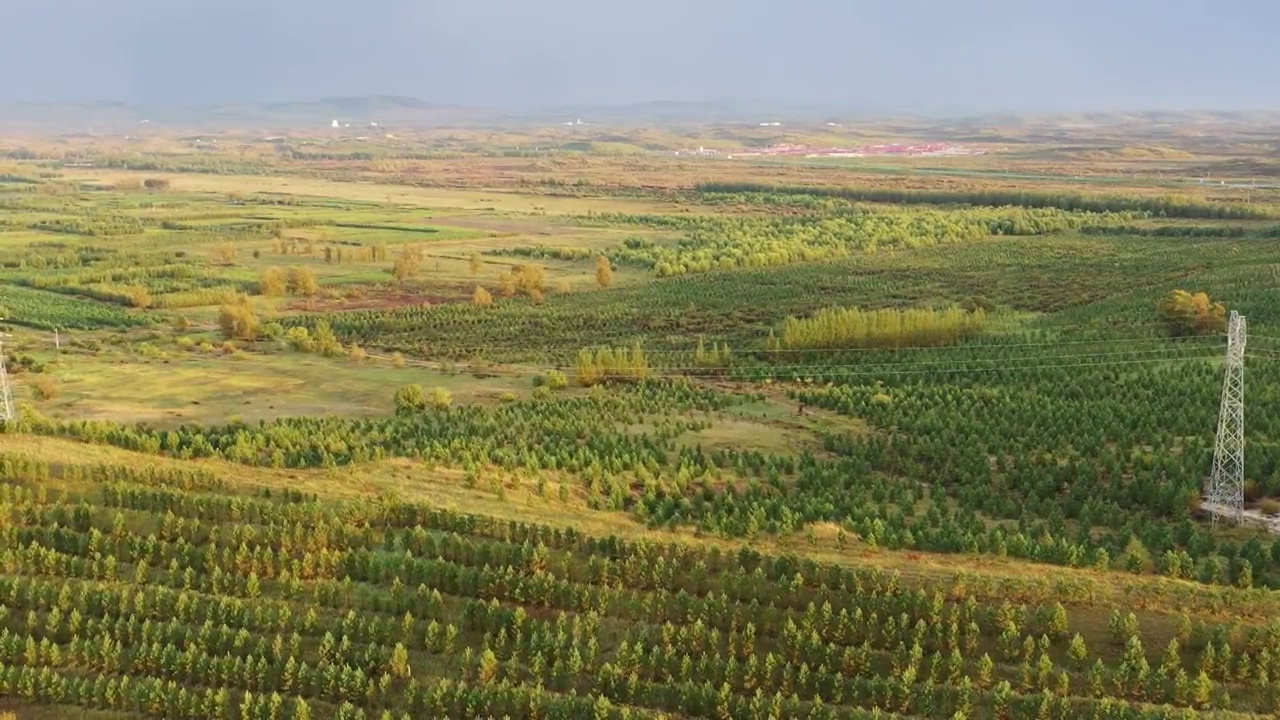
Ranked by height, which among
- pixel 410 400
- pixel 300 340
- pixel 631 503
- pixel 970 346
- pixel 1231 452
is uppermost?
pixel 1231 452

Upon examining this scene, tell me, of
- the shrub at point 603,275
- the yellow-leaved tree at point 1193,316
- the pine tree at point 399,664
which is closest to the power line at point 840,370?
the yellow-leaved tree at point 1193,316

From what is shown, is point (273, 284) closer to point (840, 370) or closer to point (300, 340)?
point (300, 340)

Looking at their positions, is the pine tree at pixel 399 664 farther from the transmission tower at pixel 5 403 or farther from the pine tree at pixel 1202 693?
the transmission tower at pixel 5 403

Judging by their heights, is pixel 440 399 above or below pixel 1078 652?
below

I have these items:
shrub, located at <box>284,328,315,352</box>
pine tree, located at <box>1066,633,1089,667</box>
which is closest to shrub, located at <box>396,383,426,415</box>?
shrub, located at <box>284,328,315,352</box>

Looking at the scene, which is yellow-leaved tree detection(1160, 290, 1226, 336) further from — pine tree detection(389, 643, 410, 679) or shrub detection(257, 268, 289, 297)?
shrub detection(257, 268, 289, 297)

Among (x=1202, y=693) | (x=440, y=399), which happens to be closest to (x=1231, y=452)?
(x=1202, y=693)
